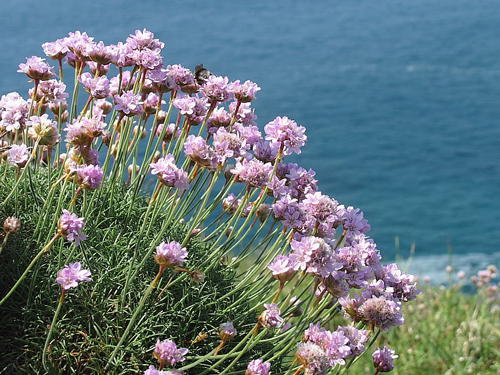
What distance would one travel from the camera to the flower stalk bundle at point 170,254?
2.04 m

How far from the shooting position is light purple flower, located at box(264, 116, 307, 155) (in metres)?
2.44

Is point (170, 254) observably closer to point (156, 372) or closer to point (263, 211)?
point (156, 372)

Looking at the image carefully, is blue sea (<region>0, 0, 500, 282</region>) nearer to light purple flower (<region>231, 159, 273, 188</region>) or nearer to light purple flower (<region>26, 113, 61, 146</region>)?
light purple flower (<region>231, 159, 273, 188</region>)

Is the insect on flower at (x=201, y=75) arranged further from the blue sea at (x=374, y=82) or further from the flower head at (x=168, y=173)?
the blue sea at (x=374, y=82)

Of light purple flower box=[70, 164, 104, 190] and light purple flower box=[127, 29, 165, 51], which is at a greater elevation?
light purple flower box=[127, 29, 165, 51]

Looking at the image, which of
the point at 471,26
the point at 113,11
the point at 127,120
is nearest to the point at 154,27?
the point at 113,11

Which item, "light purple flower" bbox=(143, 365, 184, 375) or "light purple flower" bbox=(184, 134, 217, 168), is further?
"light purple flower" bbox=(184, 134, 217, 168)

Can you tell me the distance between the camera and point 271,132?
2467 mm

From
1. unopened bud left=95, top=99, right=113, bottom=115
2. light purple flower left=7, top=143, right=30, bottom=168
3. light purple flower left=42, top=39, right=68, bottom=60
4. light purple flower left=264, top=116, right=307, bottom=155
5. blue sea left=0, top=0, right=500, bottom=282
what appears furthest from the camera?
blue sea left=0, top=0, right=500, bottom=282

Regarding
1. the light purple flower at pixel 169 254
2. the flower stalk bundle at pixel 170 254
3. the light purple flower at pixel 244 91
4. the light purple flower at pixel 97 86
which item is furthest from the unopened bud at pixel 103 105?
the light purple flower at pixel 169 254

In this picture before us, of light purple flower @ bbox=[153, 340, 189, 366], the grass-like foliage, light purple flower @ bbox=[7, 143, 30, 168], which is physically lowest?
the grass-like foliage

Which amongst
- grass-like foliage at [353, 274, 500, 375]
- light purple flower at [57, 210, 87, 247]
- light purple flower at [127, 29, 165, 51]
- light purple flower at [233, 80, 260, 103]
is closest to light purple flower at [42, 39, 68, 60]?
light purple flower at [127, 29, 165, 51]

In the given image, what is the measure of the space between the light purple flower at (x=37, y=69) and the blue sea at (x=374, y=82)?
9.28 metres

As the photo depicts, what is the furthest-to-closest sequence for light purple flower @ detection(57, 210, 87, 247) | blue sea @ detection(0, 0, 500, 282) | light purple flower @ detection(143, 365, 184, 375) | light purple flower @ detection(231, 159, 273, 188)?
1. blue sea @ detection(0, 0, 500, 282)
2. light purple flower @ detection(231, 159, 273, 188)
3. light purple flower @ detection(57, 210, 87, 247)
4. light purple flower @ detection(143, 365, 184, 375)
